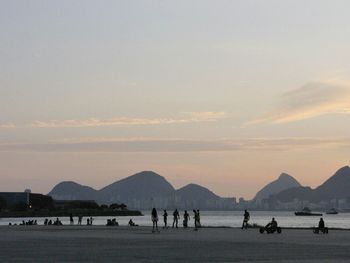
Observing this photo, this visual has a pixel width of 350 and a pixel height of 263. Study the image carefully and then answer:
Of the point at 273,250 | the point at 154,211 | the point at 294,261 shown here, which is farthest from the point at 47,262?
the point at 154,211

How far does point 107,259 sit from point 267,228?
2884 centimetres

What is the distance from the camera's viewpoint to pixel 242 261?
26.0 meters

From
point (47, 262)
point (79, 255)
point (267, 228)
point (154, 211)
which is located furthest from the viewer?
point (154, 211)

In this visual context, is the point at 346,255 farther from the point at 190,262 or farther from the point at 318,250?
the point at 190,262

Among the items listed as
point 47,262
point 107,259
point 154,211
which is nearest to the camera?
point 47,262

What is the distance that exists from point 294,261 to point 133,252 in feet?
24.0

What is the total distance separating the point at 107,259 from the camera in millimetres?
26719

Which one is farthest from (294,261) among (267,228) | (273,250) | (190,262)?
(267,228)

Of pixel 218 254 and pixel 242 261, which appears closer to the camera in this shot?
pixel 242 261

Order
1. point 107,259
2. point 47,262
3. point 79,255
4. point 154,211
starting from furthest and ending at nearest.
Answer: point 154,211 < point 79,255 < point 107,259 < point 47,262

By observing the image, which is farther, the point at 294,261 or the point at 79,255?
the point at 79,255

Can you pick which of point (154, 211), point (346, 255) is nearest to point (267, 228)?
point (154, 211)

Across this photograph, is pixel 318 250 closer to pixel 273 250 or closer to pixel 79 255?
pixel 273 250

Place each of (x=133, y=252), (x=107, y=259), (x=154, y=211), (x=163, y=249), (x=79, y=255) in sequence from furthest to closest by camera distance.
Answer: (x=154, y=211) < (x=163, y=249) < (x=133, y=252) < (x=79, y=255) < (x=107, y=259)
